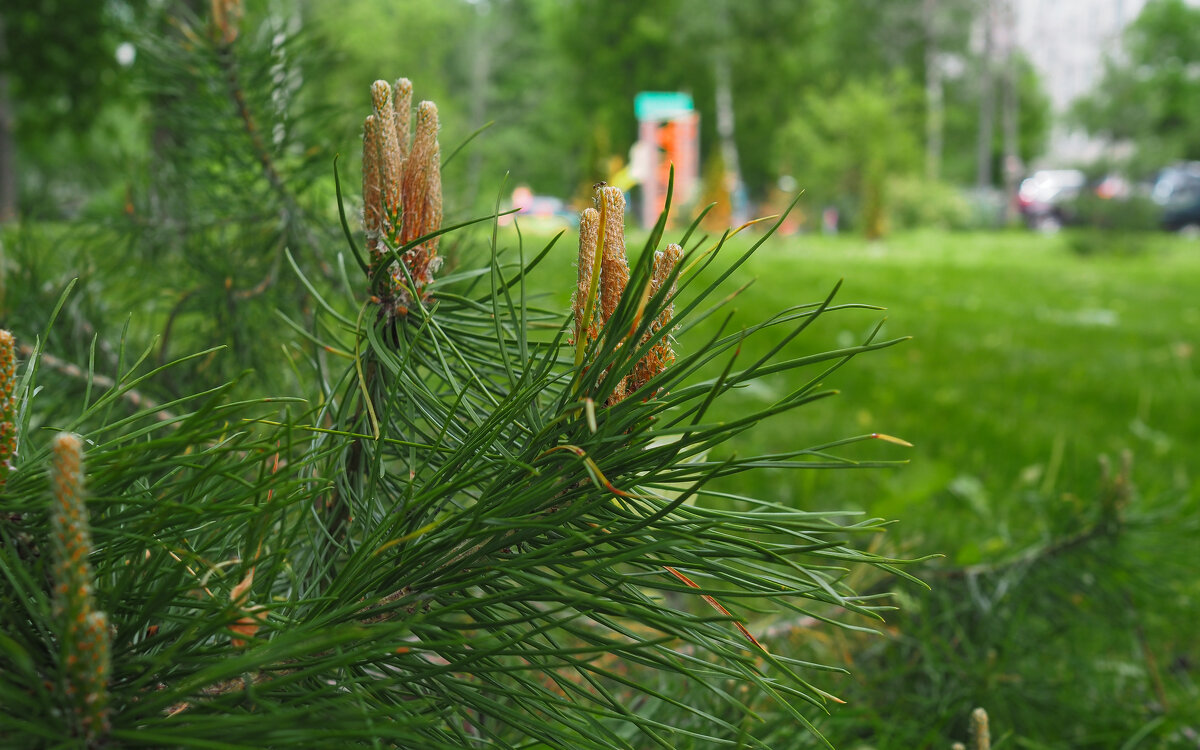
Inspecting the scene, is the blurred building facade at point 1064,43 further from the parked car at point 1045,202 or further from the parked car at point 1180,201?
the parked car at point 1180,201

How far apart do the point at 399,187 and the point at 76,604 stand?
336 millimetres

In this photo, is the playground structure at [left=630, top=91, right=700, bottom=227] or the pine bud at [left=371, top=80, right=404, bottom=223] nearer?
the pine bud at [left=371, top=80, right=404, bottom=223]

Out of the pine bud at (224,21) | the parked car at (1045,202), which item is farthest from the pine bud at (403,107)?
the parked car at (1045,202)

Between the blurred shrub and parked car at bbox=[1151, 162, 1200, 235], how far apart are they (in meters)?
4.33

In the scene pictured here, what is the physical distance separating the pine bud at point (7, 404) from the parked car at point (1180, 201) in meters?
22.6

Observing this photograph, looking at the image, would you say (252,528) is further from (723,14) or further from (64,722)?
(723,14)

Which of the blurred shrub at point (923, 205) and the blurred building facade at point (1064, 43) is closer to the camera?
the blurred shrub at point (923, 205)

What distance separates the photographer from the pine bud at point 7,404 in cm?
41

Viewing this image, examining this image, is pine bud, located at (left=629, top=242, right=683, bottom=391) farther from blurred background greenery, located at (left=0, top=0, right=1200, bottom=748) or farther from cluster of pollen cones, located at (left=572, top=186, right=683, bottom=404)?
blurred background greenery, located at (left=0, top=0, right=1200, bottom=748)

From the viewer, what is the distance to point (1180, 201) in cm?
1950

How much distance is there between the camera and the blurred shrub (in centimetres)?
2072

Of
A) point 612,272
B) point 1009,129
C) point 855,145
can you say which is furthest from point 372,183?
point 1009,129

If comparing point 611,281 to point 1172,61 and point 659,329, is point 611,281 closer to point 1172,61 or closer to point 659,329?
point 659,329

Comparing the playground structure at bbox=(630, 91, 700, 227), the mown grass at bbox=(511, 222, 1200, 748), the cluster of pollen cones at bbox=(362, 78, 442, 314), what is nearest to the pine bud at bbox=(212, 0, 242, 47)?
the mown grass at bbox=(511, 222, 1200, 748)
